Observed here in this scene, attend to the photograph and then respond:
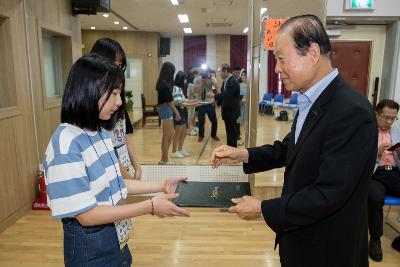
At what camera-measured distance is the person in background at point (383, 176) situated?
2.51m

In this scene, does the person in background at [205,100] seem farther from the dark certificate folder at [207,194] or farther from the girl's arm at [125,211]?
the girl's arm at [125,211]

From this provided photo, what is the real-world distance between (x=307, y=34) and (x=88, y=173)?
0.83 meters

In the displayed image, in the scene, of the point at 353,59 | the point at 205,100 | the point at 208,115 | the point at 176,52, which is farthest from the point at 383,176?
the point at 176,52

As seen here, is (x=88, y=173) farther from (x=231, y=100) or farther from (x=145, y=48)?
(x=145, y=48)

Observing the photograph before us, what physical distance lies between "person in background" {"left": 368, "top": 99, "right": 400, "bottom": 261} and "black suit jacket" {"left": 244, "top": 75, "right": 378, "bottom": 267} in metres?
1.57

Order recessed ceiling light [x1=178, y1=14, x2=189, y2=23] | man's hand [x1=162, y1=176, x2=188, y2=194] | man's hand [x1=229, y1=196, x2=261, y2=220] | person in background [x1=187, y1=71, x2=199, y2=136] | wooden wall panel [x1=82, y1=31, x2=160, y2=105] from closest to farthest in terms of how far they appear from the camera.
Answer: man's hand [x1=229, y1=196, x2=261, y2=220], man's hand [x1=162, y1=176, x2=188, y2=194], person in background [x1=187, y1=71, x2=199, y2=136], recessed ceiling light [x1=178, y1=14, x2=189, y2=23], wooden wall panel [x1=82, y1=31, x2=160, y2=105]

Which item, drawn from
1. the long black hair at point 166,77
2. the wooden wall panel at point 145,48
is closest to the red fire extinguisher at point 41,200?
the long black hair at point 166,77

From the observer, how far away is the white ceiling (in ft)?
20.0

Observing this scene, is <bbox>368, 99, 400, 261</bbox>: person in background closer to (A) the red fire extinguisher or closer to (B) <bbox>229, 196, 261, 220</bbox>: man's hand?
(B) <bbox>229, 196, 261, 220</bbox>: man's hand

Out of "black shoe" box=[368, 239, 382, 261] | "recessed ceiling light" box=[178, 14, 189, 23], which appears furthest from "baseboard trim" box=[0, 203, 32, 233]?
"recessed ceiling light" box=[178, 14, 189, 23]

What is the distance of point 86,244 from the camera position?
1.06m

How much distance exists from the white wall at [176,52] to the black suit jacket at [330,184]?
1026 cm

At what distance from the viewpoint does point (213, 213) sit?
10.7ft

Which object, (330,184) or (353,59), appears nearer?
(330,184)
